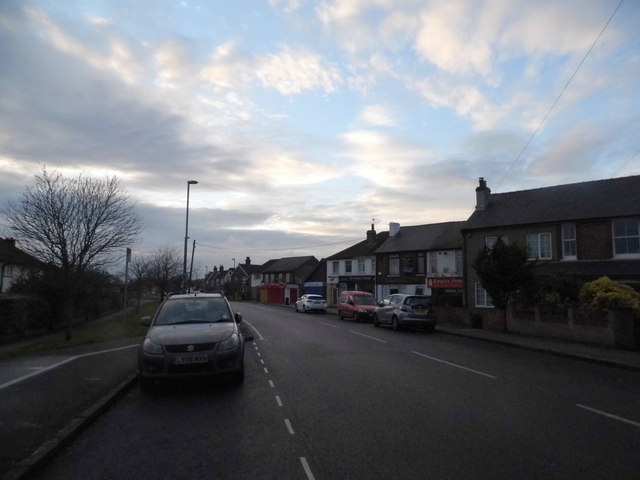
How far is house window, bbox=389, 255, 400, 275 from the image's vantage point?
4578 centimetres

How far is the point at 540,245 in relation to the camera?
94.3ft

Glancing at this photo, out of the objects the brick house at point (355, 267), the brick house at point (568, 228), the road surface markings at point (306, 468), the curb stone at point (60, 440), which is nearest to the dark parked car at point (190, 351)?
the curb stone at point (60, 440)

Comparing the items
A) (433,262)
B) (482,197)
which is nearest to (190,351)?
(482,197)

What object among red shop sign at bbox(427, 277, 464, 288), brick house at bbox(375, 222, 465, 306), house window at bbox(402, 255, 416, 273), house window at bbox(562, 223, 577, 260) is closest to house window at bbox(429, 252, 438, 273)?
brick house at bbox(375, 222, 465, 306)

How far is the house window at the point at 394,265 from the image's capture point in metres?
45.8

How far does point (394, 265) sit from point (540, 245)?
1846 cm

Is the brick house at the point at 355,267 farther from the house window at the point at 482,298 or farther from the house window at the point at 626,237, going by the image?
the house window at the point at 626,237

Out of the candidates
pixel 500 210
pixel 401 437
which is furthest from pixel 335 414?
pixel 500 210

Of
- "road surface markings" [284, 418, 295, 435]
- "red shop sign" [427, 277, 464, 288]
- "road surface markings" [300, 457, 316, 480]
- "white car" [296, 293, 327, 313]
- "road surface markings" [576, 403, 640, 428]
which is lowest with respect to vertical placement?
"road surface markings" [284, 418, 295, 435]

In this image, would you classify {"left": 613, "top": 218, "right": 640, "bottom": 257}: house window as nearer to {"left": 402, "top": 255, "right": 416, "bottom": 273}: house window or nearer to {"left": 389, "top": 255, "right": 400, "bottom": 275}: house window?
{"left": 402, "top": 255, "right": 416, "bottom": 273}: house window

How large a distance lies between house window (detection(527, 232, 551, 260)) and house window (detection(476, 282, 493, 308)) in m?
4.09

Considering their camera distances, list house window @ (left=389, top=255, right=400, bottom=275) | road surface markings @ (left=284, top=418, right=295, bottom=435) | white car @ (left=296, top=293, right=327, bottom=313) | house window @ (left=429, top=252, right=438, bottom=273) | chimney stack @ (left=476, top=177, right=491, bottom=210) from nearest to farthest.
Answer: road surface markings @ (left=284, top=418, right=295, bottom=435), chimney stack @ (left=476, top=177, right=491, bottom=210), white car @ (left=296, top=293, right=327, bottom=313), house window @ (left=429, top=252, right=438, bottom=273), house window @ (left=389, top=255, right=400, bottom=275)

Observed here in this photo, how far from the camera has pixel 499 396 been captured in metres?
8.41

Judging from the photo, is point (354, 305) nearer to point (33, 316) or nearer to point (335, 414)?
point (33, 316)
